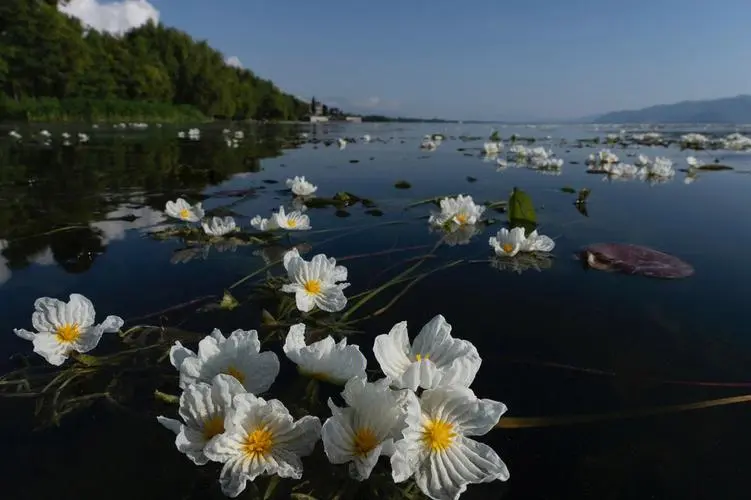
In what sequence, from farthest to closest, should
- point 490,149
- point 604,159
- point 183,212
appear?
point 490,149 → point 604,159 → point 183,212

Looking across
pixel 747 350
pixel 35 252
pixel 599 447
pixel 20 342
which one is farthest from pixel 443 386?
pixel 35 252

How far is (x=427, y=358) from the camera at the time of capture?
3.96 ft

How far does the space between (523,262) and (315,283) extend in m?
1.37

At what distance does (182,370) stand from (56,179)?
5988 mm

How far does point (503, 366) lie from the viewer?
160cm

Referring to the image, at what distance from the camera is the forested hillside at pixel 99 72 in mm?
27703

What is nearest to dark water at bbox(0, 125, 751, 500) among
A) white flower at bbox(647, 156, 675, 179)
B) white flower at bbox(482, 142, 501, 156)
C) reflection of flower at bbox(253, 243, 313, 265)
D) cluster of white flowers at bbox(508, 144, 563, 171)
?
reflection of flower at bbox(253, 243, 313, 265)

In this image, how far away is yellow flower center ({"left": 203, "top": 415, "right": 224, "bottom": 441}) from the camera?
1.05 metres

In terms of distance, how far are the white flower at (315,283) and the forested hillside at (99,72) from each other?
95.6 feet

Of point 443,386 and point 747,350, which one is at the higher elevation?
point 443,386

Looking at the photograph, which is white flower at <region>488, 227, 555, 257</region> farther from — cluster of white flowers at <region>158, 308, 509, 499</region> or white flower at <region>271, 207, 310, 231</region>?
cluster of white flowers at <region>158, 308, 509, 499</region>

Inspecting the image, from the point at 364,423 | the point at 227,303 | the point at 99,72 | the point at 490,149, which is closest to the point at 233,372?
the point at 364,423

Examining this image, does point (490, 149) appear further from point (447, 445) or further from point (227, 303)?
point (447, 445)

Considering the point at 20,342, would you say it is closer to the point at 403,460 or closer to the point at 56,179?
the point at 403,460
